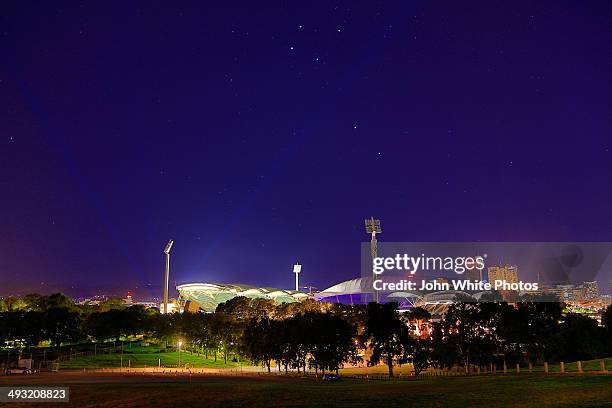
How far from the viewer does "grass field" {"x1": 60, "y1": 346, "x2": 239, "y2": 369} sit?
7950 centimetres

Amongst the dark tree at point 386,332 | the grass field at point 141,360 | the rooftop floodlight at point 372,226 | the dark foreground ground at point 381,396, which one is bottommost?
the grass field at point 141,360

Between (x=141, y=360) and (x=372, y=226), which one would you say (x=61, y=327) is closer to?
(x=141, y=360)

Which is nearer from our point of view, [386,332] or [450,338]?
[450,338]

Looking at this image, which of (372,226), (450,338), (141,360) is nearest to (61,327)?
(141,360)

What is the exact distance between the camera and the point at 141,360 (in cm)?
8631

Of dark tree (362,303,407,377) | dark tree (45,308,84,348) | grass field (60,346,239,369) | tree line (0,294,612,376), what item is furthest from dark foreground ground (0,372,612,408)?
dark tree (45,308,84,348)

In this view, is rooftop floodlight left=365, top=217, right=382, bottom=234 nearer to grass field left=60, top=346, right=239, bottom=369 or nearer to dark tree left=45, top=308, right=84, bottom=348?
grass field left=60, top=346, right=239, bottom=369

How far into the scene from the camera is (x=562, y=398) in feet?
80.4

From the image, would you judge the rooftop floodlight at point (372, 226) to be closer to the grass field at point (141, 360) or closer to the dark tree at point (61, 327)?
the grass field at point (141, 360)

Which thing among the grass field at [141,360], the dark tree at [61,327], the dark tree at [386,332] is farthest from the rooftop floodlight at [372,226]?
the dark tree at [386,332]

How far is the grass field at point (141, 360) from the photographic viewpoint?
7950 centimetres

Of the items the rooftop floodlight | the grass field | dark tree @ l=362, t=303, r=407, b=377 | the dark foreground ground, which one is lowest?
the grass field

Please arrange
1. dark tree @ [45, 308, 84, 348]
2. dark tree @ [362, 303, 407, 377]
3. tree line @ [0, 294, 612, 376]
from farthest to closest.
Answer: dark tree @ [45, 308, 84, 348], dark tree @ [362, 303, 407, 377], tree line @ [0, 294, 612, 376]

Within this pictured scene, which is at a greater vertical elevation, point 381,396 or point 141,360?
point 381,396
